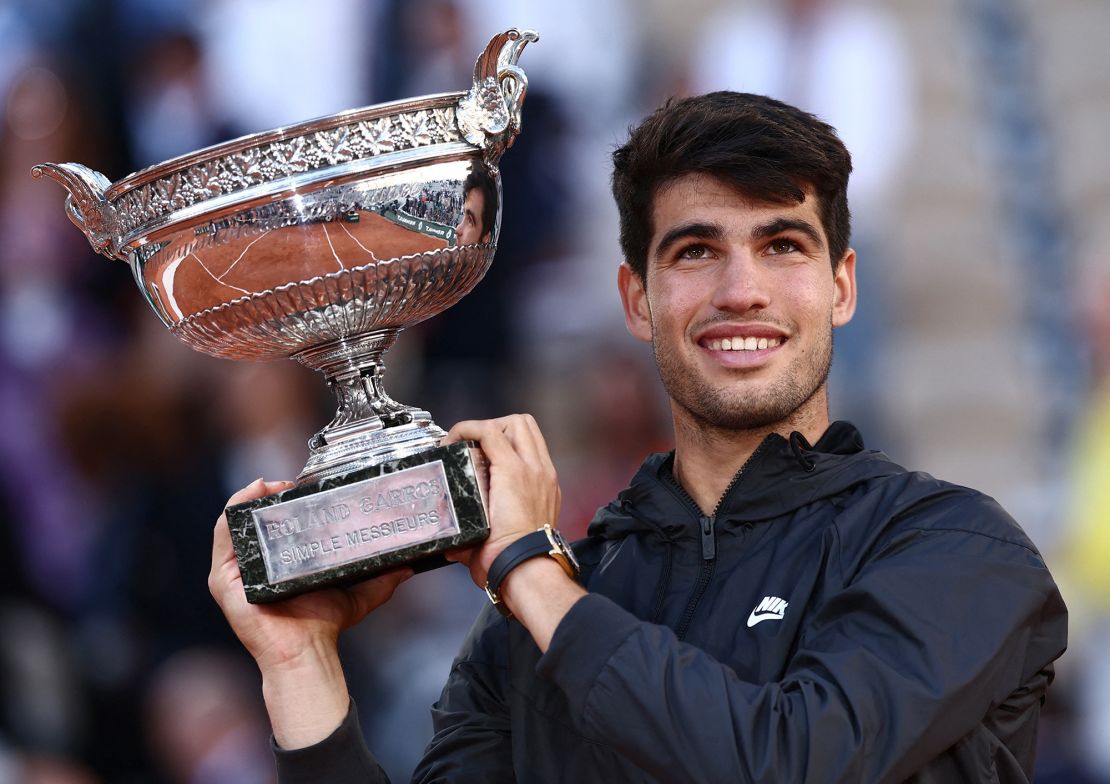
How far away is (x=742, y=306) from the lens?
7.01 feet

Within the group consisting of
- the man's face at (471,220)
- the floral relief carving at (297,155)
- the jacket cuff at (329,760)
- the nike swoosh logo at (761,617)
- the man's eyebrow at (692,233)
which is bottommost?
the jacket cuff at (329,760)

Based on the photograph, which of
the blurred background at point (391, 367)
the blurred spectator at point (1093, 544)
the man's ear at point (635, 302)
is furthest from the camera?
the blurred background at point (391, 367)

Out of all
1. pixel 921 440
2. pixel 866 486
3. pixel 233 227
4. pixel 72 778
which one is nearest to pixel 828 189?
pixel 866 486

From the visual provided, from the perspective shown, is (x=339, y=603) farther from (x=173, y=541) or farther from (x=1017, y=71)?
(x=1017, y=71)

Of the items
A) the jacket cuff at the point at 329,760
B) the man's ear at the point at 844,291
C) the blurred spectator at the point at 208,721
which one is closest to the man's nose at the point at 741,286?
the man's ear at the point at 844,291

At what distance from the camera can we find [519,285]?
5.23m

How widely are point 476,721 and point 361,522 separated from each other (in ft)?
1.40

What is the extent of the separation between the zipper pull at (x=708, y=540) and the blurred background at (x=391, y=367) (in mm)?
2275

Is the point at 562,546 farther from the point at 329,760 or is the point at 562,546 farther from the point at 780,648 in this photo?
the point at 329,760

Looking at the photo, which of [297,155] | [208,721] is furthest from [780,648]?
[208,721]

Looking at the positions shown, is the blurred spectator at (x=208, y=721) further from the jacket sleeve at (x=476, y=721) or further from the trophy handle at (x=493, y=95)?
the trophy handle at (x=493, y=95)

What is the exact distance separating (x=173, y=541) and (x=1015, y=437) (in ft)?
10.3

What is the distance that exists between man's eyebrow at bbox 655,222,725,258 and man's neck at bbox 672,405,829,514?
246 millimetres

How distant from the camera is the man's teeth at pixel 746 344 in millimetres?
2160
